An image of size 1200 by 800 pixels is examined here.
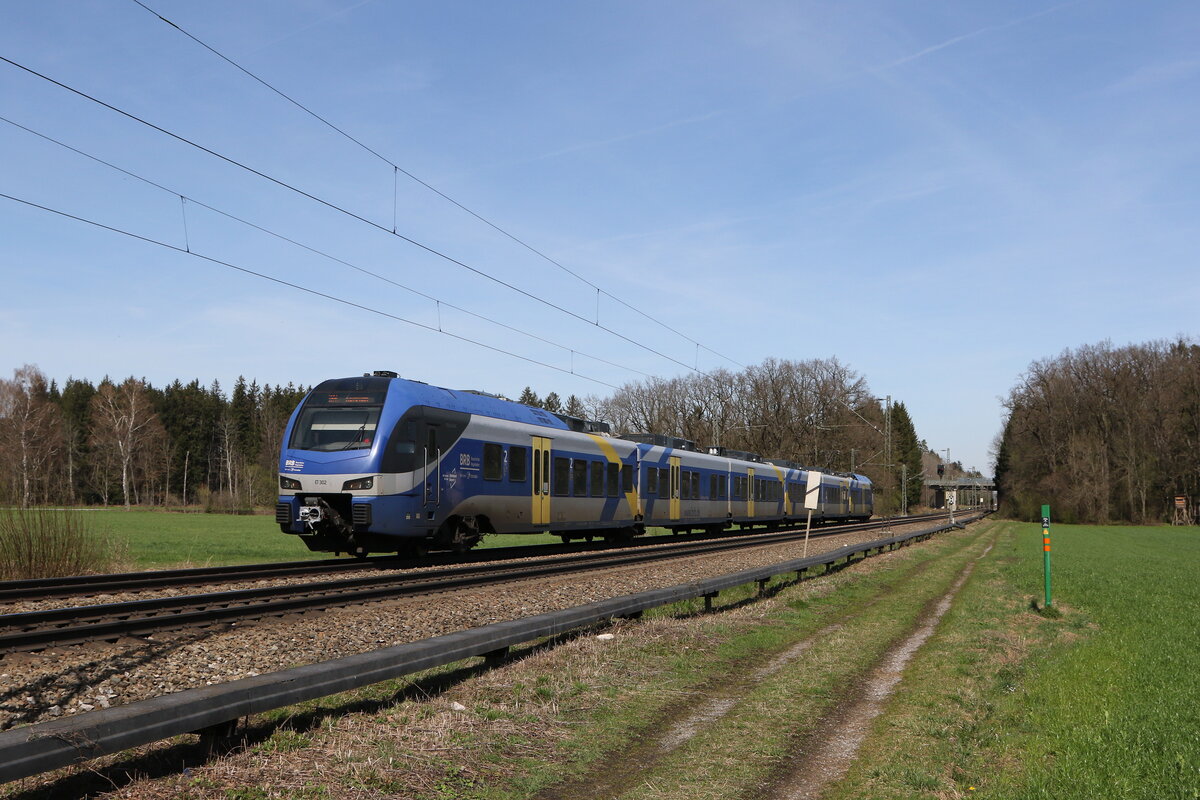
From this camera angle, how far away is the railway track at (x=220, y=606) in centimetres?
955

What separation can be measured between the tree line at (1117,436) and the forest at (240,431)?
1544cm

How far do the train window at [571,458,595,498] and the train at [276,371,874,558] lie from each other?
0.11 feet

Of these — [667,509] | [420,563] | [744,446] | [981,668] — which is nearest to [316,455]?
[420,563]

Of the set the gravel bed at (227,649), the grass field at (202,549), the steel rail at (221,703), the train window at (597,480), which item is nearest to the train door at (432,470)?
the gravel bed at (227,649)

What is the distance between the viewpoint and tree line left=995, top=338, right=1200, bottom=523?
82.4m

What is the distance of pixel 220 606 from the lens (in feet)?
40.8

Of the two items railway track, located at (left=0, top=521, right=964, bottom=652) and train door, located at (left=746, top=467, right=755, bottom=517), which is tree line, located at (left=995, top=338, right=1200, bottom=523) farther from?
railway track, located at (left=0, top=521, right=964, bottom=652)

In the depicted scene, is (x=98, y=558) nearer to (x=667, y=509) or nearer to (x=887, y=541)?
(x=667, y=509)

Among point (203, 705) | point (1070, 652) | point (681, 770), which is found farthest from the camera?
point (1070, 652)

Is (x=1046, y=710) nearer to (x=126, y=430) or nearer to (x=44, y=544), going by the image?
(x=44, y=544)

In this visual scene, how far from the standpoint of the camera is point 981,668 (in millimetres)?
10273

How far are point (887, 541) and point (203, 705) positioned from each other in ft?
88.6

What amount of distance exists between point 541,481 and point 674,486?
1071cm

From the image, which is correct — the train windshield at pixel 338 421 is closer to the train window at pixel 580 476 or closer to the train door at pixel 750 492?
the train window at pixel 580 476
